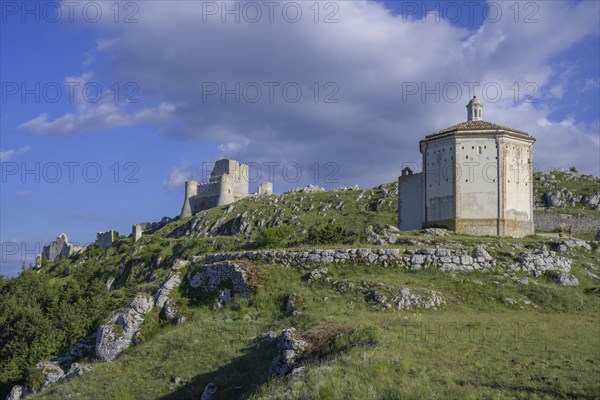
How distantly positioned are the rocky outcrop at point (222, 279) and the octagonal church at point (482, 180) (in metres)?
16.3

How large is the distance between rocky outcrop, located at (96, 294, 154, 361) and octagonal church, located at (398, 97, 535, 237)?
819 inches

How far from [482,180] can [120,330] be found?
80.1 feet

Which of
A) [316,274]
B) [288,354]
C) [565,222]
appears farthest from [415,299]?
[565,222]

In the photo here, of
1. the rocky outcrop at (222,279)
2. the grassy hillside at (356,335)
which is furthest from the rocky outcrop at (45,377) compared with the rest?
the rocky outcrop at (222,279)

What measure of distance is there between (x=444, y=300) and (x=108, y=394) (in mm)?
13822

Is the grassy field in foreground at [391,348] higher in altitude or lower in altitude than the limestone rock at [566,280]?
lower

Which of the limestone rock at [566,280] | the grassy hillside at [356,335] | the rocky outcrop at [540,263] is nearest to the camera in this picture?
the grassy hillside at [356,335]

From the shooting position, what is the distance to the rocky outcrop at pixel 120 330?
86.2 feet

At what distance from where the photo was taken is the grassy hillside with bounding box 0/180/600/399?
1450 centimetres

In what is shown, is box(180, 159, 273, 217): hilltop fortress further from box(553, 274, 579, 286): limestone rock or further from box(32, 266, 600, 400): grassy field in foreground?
box(553, 274, 579, 286): limestone rock

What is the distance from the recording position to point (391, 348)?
658 inches

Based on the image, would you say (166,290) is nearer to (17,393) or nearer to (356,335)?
(17,393)

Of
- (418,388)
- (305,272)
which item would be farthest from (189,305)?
(418,388)

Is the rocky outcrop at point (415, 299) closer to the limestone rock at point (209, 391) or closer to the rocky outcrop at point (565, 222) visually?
the limestone rock at point (209, 391)
